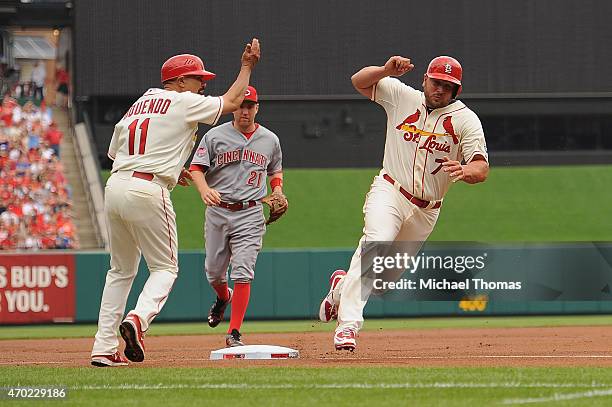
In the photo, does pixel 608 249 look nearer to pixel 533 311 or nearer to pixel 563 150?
pixel 533 311

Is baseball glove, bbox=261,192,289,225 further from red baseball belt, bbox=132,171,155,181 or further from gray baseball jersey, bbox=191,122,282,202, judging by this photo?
red baseball belt, bbox=132,171,155,181

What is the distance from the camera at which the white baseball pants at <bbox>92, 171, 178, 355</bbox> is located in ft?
21.5

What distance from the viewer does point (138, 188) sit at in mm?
6543

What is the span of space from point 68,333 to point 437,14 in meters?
10.1

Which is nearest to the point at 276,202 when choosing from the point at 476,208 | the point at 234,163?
the point at 234,163

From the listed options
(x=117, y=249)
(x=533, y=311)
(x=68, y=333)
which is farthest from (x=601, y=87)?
(x=117, y=249)

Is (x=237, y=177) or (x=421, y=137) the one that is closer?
(x=421, y=137)

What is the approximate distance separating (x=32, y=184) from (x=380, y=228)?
1278 cm

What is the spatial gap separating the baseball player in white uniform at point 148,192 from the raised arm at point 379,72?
33.5 inches

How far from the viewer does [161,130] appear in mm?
6625

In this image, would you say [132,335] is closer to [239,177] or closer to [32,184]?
[239,177]

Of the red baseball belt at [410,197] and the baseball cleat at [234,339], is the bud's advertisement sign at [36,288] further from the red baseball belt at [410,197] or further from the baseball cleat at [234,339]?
the red baseball belt at [410,197]

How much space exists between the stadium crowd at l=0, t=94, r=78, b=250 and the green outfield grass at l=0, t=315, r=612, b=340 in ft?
13.6

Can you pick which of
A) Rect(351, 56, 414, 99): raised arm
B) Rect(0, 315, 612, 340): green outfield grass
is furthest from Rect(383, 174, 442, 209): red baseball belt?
Rect(0, 315, 612, 340): green outfield grass
